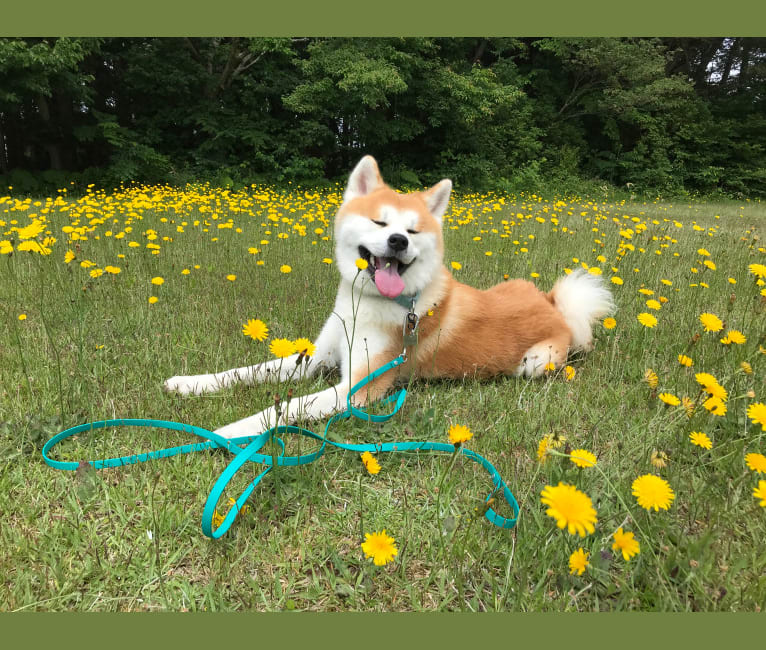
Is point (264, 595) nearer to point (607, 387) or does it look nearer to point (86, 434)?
point (86, 434)

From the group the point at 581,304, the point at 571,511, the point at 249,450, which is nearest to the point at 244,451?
the point at 249,450

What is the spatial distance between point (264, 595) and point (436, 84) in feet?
51.1

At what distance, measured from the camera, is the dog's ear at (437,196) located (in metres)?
2.63

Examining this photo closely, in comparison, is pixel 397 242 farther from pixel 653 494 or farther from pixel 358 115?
pixel 358 115

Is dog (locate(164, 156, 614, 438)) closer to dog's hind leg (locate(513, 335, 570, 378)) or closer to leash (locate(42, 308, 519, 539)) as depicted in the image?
dog's hind leg (locate(513, 335, 570, 378))

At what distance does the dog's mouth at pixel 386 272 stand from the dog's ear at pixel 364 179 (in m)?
0.47

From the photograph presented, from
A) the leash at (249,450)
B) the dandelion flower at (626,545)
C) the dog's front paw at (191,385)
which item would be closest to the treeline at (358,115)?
the dog's front paw at (191,385)

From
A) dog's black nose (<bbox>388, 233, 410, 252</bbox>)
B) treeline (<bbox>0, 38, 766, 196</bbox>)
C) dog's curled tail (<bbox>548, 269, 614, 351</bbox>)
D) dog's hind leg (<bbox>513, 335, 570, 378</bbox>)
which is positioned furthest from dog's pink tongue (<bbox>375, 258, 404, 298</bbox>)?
treeline (<bbox>0, 38, 766, 196</bbox>)

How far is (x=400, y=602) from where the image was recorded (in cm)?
123

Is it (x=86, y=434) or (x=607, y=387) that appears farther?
(x=607, y=387)

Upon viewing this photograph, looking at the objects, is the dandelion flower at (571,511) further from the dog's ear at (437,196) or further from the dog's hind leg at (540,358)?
the dog's ear at (437,196)

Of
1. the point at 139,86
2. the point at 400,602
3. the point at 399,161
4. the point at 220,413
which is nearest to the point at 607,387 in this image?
the point at 400,602

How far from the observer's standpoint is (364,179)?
8.63 ft

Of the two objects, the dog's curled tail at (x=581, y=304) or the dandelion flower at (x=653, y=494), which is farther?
the dog's curled tail at (x=581, y=304)
